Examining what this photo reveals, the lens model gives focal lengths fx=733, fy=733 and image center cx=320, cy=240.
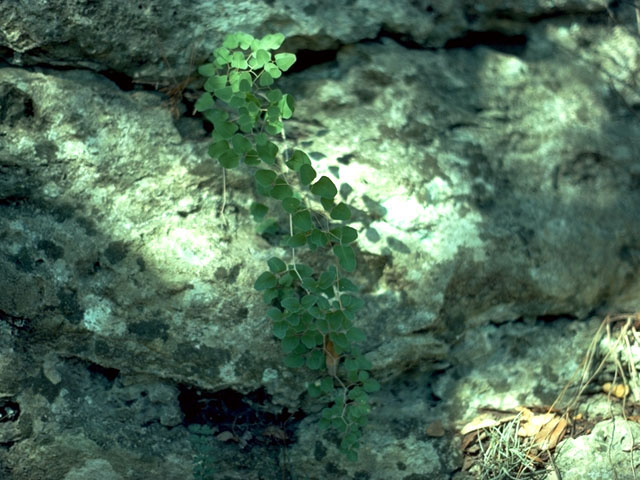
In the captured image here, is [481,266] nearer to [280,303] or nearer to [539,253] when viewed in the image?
[539,253]

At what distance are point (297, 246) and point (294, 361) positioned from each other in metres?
0.33

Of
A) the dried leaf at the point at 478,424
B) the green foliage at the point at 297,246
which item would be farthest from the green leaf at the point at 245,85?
the dried leaf at the point at 478,424

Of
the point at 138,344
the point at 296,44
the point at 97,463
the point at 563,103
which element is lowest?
the point at 97,463

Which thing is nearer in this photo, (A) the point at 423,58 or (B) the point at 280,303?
(B) the point at 280,303

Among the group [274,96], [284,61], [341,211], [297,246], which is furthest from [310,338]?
[284,61]

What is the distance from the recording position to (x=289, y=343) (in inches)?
81.4

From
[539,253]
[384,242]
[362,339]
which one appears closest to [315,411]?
[362,339]

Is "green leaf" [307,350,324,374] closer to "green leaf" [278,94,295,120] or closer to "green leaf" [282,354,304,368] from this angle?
"green leaf" [282,354,304,368]

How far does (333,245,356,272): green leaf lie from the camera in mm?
2041

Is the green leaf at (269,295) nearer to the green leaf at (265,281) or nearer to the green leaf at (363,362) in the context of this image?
the green leaf at (265,281)

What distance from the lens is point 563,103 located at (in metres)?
2.67

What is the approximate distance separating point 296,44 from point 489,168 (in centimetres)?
77

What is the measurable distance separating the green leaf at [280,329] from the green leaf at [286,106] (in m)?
0.59

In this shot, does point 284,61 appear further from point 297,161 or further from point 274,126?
point 297,161
